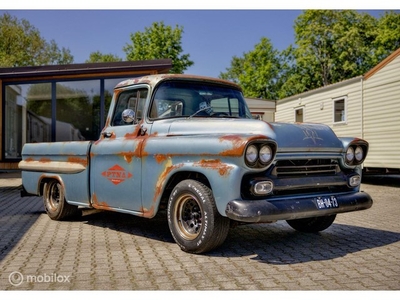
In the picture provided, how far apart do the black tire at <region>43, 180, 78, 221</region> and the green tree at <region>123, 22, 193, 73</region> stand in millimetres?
31237

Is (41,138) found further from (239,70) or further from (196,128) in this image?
(239,70)

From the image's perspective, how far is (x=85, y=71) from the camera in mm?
12898


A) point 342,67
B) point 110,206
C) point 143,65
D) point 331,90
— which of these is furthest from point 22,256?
point 342,67

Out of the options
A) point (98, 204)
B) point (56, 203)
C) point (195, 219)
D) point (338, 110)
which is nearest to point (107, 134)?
point (98, 204)

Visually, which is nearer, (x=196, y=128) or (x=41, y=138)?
(x=196, y=128)

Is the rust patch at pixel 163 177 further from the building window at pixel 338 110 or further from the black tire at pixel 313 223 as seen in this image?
the building window at pixel 338 110

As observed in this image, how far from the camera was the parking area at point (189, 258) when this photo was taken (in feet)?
12.5

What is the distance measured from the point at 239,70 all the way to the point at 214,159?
57.2 meters

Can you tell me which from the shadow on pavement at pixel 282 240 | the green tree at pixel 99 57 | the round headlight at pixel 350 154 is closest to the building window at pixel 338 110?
the shadow on pavement at pixel 282 240

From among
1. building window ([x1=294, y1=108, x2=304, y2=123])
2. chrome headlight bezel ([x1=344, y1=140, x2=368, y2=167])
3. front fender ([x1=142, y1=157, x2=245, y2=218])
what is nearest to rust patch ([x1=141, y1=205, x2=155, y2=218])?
front fender ([x1=142, y1=157, x2=245, y2=218])

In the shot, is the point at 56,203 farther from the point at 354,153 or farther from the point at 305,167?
the point at 354,153

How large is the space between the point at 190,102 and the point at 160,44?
3465 centimetres

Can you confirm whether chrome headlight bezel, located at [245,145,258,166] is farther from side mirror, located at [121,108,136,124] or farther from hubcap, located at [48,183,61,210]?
hubcap, located at [48,183,61,210]

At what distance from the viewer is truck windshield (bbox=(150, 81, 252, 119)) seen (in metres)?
5.61
